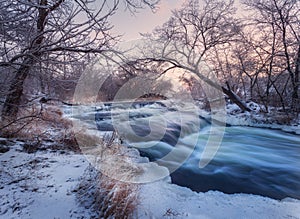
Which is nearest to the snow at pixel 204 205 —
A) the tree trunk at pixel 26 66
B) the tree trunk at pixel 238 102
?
the tree trunk at pixel 26 66

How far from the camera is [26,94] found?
3.56 m

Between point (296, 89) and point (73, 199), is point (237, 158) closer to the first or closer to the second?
point (73, 199)

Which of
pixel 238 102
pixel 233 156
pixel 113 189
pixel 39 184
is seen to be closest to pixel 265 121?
pixel 238 102

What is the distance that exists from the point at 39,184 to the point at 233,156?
4420 millimetres

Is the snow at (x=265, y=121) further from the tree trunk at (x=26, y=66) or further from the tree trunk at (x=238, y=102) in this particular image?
the tree trunk at (x=26, y=66)

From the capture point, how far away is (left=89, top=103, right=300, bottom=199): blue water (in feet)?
11.3

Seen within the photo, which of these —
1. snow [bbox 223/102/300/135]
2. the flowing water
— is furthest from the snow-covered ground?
snow [bbox 223/102/300/135]

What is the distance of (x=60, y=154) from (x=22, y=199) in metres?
1.46

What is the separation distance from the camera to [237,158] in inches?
189

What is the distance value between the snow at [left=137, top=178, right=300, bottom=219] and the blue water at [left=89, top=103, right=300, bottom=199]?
0.47m

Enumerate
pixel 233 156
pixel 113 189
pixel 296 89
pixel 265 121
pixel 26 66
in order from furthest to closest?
pixel 296 89
pixel 265 121
pixel 233 156
pixel 26 66
pixel 113 189

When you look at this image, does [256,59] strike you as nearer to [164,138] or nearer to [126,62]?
[164,138]

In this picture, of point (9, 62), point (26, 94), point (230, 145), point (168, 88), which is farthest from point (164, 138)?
point (168, 88)

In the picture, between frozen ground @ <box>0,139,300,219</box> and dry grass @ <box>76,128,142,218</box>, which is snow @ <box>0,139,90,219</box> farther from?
dry grass @ <box>76,128,142,218</box>
